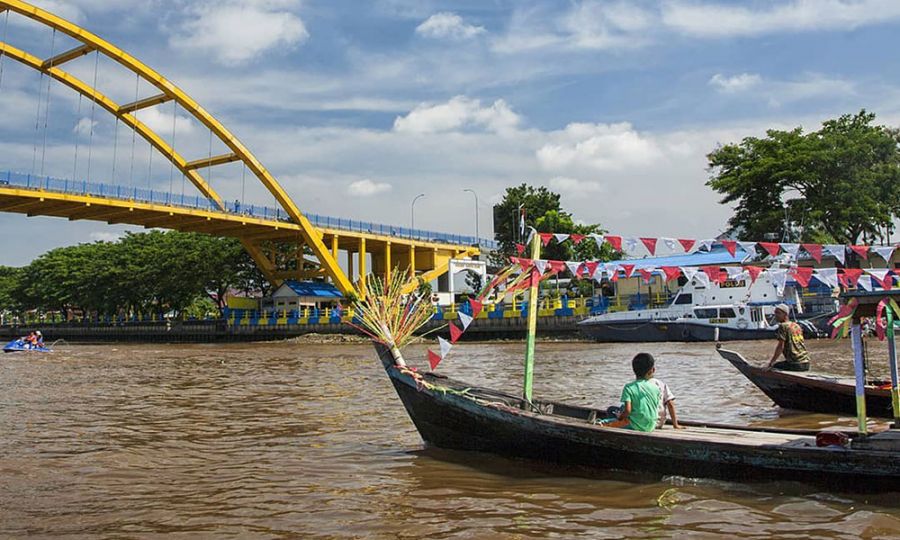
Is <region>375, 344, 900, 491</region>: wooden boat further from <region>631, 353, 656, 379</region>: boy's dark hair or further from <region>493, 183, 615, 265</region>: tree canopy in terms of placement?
<region>493, 183, 615, 265</region>: tree canopy

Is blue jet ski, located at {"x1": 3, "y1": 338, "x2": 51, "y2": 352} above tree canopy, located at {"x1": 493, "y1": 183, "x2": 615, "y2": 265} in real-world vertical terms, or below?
below

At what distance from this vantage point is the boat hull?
28.9 meters

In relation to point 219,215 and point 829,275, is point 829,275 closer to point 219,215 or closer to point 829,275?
point 829,275

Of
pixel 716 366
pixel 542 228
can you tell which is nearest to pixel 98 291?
pixel 542 228

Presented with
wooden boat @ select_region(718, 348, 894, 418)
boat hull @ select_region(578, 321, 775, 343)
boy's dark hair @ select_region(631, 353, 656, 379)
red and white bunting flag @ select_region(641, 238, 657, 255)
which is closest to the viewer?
boy's dark hair @ select_region(631, 353, 656, 379)

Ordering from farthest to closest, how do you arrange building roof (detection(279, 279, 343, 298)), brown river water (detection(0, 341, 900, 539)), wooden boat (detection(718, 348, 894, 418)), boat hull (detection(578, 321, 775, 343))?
1. building roof (detection(279, 279, 343, 298))
2. boat hull (detection(578, 321, 775, 343))
3. wooden boat (detection(718, 348, 894, 418))
4. brown river water (detection(0, 341, 900, 539))

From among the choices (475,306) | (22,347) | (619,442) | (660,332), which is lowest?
(22,347)

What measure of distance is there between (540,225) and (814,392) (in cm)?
3712

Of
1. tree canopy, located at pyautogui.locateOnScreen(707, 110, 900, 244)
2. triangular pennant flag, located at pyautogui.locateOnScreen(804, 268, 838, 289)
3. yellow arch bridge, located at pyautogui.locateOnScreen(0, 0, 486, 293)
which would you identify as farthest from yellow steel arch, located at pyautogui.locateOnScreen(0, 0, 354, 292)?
triangular pennant flag, located at pyautogui.locateOnScreen(804, 268, 838, 289)

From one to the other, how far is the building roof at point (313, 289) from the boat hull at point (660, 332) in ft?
83.4

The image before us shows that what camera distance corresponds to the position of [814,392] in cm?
961

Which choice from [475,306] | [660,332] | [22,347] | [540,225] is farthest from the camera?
[540,225]

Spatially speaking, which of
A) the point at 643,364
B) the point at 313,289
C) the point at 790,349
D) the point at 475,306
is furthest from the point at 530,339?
the point at 313,289

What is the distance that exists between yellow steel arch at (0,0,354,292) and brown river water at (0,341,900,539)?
105 feet
